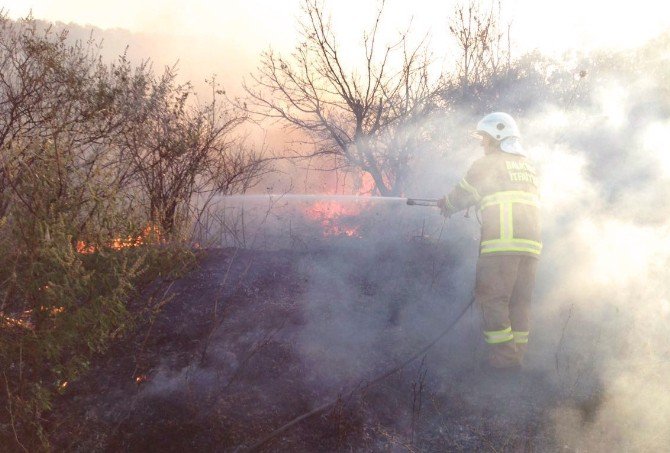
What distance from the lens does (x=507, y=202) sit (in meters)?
3.81

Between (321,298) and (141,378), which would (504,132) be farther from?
(141,378)

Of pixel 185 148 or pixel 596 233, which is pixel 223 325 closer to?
pixel 185 148

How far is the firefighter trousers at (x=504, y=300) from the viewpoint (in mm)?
3807

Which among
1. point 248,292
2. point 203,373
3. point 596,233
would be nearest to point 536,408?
point 203,373

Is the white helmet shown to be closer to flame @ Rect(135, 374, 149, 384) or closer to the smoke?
the smoke

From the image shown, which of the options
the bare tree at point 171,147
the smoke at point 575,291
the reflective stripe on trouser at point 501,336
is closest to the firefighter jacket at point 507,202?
the reflective stripe on trouser at point 501,336

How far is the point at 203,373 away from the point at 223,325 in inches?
28.3

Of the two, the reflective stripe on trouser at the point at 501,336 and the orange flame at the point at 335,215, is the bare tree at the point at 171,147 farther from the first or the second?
the orange flame at the point at 335,215

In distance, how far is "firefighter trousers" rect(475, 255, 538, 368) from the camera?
12.5 ft

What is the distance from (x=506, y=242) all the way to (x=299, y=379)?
205 centimetres

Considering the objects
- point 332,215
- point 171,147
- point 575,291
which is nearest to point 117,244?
point 171,147

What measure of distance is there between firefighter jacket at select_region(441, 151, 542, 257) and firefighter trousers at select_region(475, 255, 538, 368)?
10 centimetres

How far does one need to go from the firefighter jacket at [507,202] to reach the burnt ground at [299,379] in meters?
1.13

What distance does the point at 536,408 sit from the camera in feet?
11.6
